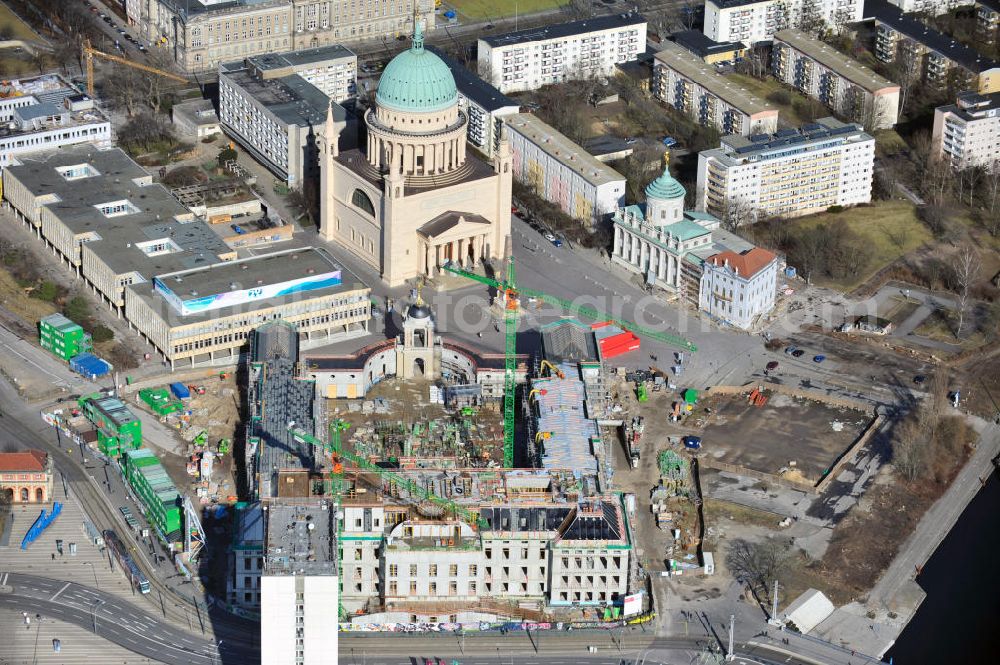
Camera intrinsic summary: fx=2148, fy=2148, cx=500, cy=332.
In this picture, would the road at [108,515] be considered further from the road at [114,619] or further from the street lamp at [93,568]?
the street lamp at [93,568]

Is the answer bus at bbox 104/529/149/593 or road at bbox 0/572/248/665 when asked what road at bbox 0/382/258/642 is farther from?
road at bbox 0/572/248/665

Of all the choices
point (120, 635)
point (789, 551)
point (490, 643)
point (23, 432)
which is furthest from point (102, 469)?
point (789, 551)

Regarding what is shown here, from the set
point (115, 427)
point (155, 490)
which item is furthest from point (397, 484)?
point (115, 427)

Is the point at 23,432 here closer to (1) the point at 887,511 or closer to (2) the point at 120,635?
(2) the point at 120,635

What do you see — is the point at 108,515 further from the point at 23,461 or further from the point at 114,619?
the point at 114,619

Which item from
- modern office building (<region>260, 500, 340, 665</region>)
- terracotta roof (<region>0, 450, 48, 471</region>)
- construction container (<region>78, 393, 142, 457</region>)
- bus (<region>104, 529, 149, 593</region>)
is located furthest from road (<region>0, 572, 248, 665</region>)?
construction container (<region>78, 393, 142, 457</region>)
